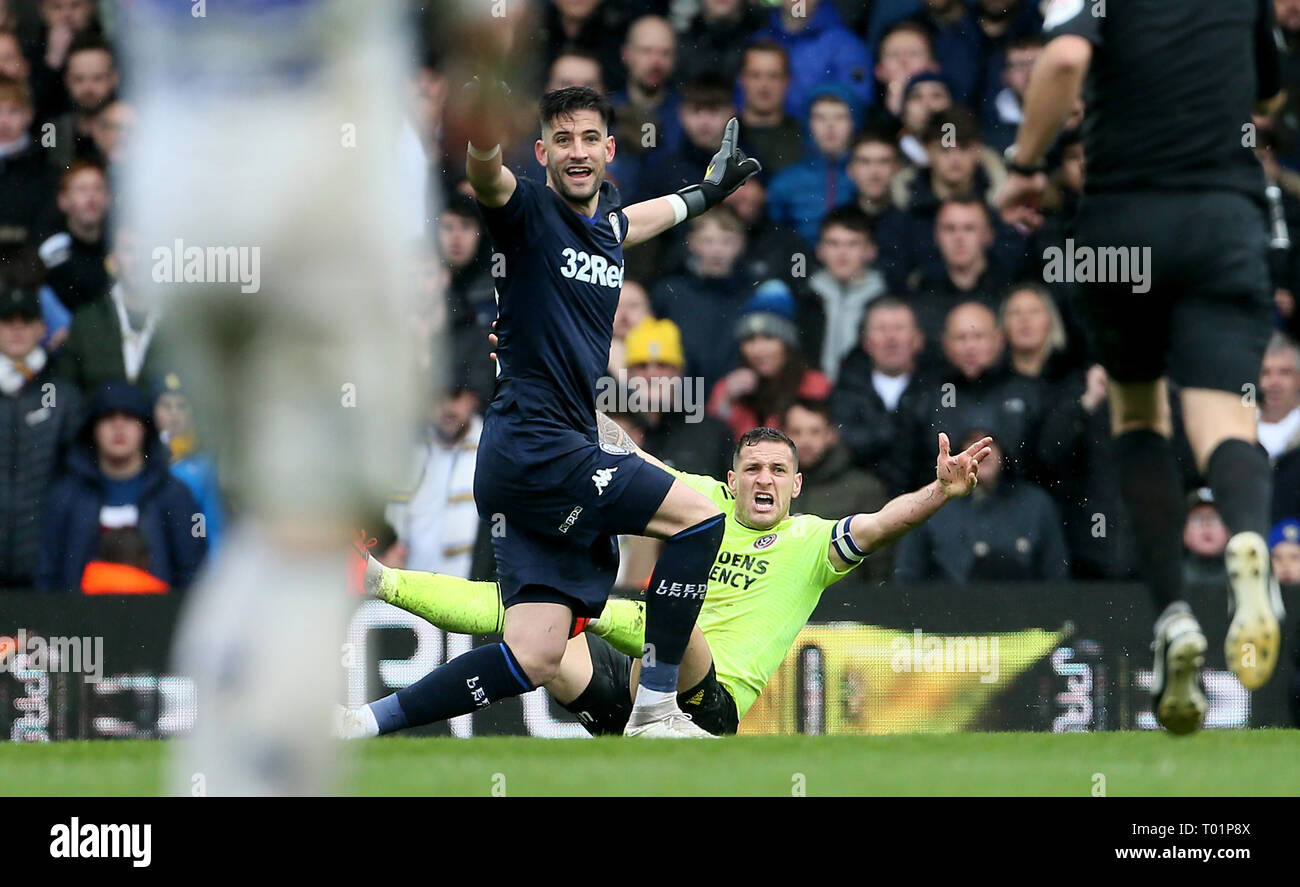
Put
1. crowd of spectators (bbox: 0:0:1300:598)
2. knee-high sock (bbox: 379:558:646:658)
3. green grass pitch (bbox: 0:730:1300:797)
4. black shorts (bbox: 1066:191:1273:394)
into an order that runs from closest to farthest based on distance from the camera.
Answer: green grass pitch (bbox: 0:730:1300:797)
black shorts (bbox: 1066:191:1273:394)
knee-high sock (bbox: 379:558:646:658)
crowd of spectators (bbox: 0:0:1300:598)

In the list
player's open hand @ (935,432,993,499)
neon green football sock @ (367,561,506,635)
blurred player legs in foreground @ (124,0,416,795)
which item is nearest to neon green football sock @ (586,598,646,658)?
neon green football sock @ (367,561,506,635)

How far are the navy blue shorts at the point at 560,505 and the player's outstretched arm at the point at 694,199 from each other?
814mm

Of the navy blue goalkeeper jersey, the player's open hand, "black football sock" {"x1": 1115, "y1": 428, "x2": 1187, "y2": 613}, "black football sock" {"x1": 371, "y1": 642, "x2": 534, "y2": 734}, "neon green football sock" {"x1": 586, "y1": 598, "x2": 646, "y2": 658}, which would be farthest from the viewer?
"neon green football sock" {"x1": 586, "y1": 598, "x2": 646, "y2": 658}

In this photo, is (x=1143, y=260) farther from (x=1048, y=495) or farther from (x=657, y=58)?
(x=657, y=58)

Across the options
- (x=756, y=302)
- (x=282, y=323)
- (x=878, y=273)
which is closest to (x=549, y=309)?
(x=282, y=323)

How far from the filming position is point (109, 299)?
886 centimetres

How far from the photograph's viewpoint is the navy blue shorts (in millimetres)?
6039

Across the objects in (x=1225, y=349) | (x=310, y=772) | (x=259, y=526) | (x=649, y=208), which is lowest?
(x=310, y=772)

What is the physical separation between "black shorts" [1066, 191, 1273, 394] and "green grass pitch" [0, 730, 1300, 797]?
1241 millimetres

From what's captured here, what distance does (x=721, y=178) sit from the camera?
682 cm

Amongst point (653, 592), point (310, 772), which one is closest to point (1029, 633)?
point (653, 592)

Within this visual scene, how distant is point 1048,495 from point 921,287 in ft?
3.90

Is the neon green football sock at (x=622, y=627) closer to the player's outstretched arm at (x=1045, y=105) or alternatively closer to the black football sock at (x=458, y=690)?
the black football sock at (x=458, y=690)

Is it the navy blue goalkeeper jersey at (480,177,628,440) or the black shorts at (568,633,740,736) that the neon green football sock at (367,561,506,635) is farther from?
the navy blue goalkeeper jersey at (480,177,628,440)
